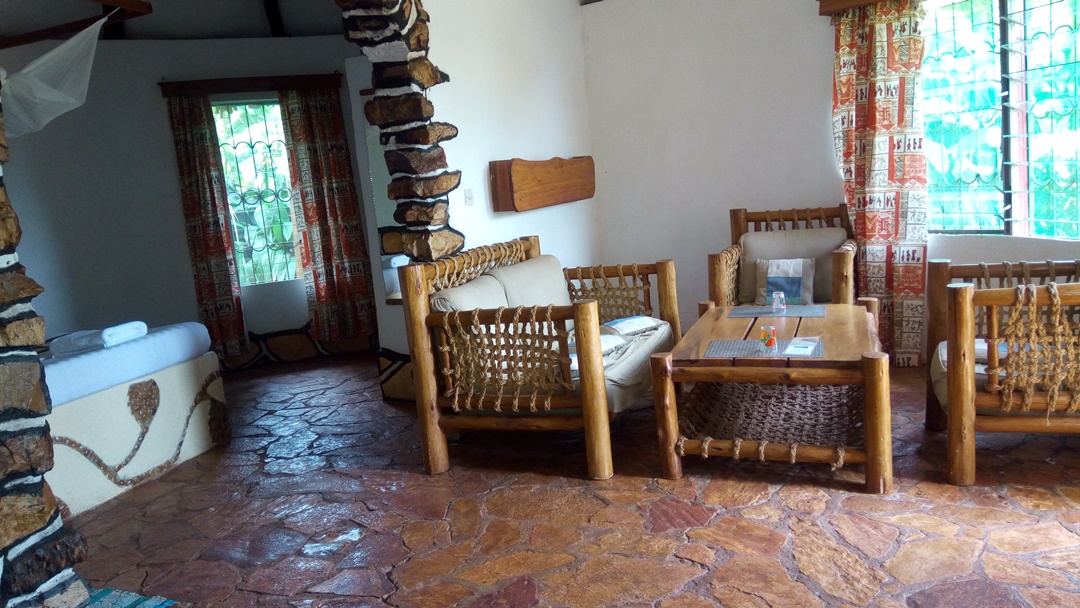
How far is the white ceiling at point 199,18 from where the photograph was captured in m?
5.40

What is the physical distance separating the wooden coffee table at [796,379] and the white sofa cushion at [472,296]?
2.81 ft

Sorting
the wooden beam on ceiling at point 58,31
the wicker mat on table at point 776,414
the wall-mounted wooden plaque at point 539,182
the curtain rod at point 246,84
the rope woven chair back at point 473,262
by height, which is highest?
the wooden beam on ceiling at point 58,31

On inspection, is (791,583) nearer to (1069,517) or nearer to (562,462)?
(1069,517)

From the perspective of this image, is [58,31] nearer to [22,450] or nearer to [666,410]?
[22,450]

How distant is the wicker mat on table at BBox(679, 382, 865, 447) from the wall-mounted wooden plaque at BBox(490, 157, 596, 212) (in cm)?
140

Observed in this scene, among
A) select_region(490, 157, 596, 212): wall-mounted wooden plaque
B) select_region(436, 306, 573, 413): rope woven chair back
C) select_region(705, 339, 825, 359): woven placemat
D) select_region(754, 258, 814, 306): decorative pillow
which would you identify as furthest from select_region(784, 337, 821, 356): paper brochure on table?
select_region(490, 157, 596, 212): wall-mounted wooden plaque

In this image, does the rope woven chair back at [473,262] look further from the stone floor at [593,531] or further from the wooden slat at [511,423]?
the stone floor at [593,531]

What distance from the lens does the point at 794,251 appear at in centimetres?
459

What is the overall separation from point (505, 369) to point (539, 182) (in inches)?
65.2

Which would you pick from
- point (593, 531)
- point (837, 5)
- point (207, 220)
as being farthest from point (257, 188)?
point (593, 531)

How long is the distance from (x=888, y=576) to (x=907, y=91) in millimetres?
3044

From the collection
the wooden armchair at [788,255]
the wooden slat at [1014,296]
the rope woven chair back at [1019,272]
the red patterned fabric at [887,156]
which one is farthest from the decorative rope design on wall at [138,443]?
the red patterned fabric at [887,156]

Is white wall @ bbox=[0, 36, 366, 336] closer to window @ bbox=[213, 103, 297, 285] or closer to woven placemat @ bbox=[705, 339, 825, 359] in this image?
window @ bbox=[213, 103, 297, 285]

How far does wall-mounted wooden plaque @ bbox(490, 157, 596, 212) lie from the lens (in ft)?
13.9
